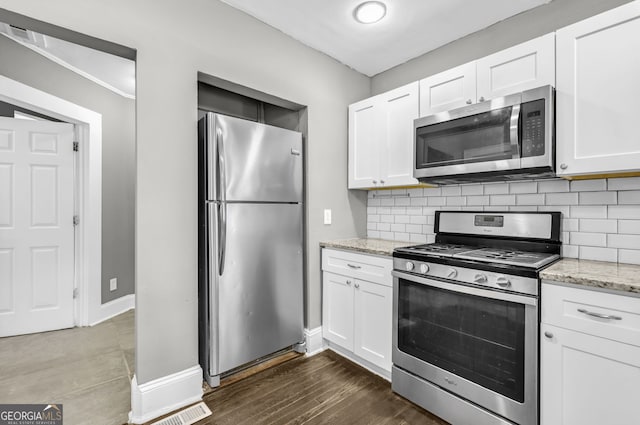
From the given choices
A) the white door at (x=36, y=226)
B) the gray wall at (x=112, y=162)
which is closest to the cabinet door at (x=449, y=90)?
the gray wall at (x=112, y=162)

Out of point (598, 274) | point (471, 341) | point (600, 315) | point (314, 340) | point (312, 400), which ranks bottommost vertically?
point (312, 400)

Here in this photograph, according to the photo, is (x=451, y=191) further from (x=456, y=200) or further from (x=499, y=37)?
(x=499, y=37)

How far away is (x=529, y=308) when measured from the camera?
1419 mm

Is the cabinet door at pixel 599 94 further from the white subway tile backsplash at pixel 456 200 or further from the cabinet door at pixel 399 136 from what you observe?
the cabinet door at pixel 399 136

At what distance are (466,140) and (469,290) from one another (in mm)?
941

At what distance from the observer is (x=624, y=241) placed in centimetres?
168

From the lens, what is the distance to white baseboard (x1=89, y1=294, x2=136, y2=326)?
126 inches

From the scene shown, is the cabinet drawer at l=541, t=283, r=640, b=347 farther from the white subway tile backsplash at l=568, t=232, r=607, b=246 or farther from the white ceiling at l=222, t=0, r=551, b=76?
the white ceiling at l=222, t=0, r=551, b=76

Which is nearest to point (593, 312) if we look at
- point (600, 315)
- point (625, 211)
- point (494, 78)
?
point (600, 315)

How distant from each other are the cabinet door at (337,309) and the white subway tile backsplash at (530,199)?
1295 millimetres

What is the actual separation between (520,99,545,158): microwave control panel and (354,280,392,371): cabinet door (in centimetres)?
117

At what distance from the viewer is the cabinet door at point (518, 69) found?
5.50 feet

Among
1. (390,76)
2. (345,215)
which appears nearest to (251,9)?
(390,76)

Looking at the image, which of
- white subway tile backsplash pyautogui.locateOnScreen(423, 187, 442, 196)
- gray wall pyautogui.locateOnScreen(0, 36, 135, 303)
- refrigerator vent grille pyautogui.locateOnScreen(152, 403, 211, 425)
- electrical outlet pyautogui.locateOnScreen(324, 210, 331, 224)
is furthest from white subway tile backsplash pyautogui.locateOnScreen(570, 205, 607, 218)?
gray wall pyautogui.locateOnScreen(0, 36, 135, 303)
